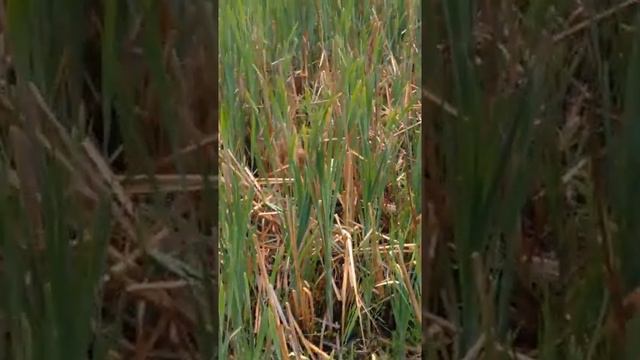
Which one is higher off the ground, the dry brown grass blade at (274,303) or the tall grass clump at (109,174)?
the tall grass clump at (109,174)

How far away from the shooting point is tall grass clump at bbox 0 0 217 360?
733 mm

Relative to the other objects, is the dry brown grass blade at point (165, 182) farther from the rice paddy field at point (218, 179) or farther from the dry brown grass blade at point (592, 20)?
the dry brown grass blade at point (592, 20)

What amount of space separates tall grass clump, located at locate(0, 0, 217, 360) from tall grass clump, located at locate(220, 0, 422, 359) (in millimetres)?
258

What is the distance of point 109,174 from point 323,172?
379mm

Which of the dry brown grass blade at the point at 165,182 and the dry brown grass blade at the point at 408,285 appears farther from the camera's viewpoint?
the dry brown grass blade at the point at 408,285

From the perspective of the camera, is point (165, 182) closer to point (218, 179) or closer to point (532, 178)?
point (218, 179)

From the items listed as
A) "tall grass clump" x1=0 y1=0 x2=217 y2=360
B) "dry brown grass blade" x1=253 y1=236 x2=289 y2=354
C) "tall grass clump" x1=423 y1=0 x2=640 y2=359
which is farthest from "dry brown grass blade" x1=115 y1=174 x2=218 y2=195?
"dry brown grass blade" x1=253 y1=236 x2=289 y2=354

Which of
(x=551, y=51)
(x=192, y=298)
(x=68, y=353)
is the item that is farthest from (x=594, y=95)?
(x=68, y=353)

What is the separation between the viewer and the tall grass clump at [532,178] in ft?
2.43

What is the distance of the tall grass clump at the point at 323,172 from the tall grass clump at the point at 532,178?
0.28m

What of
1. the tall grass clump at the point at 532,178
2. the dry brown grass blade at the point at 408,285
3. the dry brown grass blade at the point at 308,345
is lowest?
the dry brown grass blade at the point at 308,345

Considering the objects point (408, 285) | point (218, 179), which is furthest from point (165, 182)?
point (408, 285)

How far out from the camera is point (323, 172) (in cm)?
108

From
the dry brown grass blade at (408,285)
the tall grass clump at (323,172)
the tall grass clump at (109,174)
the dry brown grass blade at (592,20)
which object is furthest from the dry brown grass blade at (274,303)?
the dry brown grass blade at (592,20)
